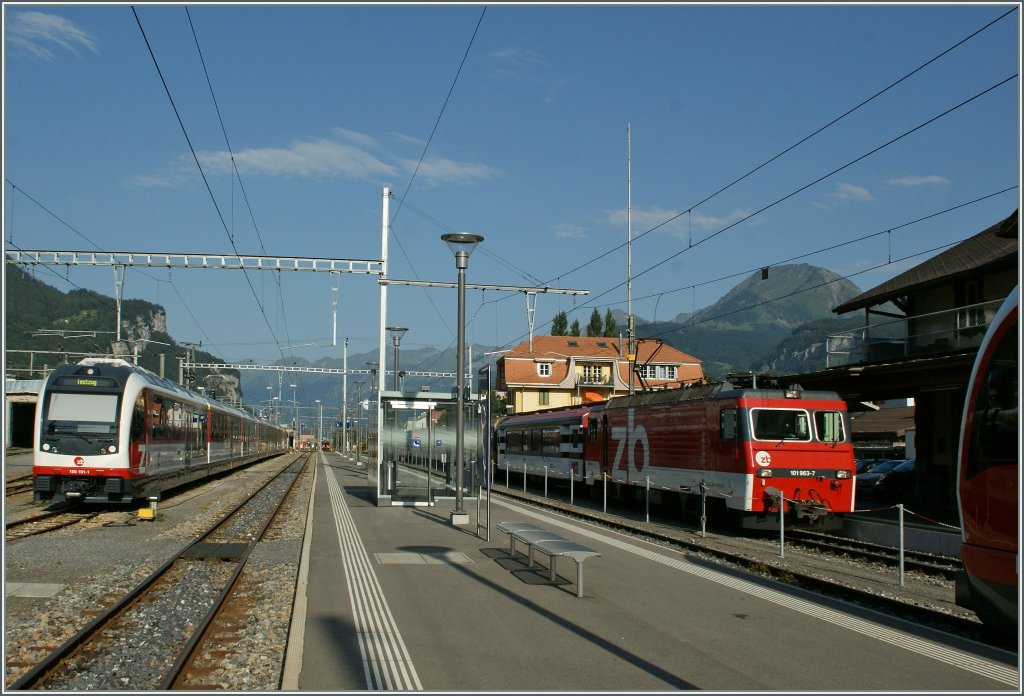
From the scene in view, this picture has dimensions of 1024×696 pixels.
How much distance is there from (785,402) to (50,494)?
49.1 ft

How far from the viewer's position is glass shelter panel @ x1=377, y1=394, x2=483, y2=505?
68.1 feet

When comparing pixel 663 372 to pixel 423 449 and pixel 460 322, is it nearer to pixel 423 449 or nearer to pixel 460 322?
pixel 423 449

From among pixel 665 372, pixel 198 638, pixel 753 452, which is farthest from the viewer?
pixel 665 372

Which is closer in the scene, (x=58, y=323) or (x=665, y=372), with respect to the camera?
(x=58, y=323)

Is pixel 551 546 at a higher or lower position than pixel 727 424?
lower

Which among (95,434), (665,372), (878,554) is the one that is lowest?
(878,554)

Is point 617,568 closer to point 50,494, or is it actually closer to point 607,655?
point 607,655

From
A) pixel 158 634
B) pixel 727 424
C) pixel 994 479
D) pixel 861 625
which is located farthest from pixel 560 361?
pixel 994 479

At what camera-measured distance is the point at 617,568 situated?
39.9ft

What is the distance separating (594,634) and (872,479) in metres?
25.7

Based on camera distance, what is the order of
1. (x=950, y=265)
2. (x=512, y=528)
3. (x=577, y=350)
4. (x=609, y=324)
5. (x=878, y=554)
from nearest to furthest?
(x=512, y=528) < (x=878, y=554) < (x=950, y=265) < (x=577, y=350) < (x=609, y=324)

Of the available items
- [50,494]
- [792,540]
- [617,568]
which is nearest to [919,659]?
[617,568]

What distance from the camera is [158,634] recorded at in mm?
8562

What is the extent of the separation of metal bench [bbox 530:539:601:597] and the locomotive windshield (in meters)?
11.9
